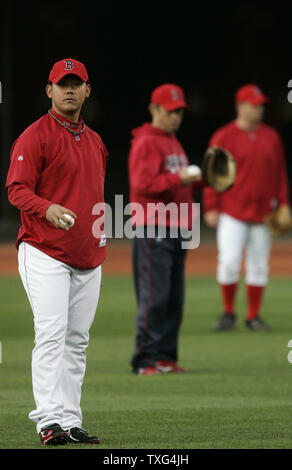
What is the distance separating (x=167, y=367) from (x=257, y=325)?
3202 millimetres

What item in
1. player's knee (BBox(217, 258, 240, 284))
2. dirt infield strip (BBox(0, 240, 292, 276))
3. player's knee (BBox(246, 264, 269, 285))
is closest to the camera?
player's knee (BBox(217, 258, 240, 284))

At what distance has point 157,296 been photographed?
356 inches

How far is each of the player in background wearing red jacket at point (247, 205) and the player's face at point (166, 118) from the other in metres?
2.86

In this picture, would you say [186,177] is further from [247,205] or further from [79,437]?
[247,205]

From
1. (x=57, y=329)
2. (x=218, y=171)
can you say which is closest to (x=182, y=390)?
(x=218, y=171)

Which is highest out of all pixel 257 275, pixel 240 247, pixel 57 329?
pixel 57 329

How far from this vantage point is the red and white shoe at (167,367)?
9.17m

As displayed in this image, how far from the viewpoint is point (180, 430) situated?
21.7 feet

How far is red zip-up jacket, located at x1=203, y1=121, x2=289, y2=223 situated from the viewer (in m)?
12.2

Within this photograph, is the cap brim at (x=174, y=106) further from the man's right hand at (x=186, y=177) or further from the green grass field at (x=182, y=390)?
the green grass field at (x=182, y=390)

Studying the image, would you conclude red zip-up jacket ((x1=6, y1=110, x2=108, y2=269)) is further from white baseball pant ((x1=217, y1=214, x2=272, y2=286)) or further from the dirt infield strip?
the dirt infield strip

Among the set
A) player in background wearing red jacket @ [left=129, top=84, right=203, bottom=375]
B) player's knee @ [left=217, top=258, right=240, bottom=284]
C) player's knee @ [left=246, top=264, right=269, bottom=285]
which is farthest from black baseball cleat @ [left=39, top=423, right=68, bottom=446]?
player's knee @ [left=246, top=264, right=269, bottom=285]

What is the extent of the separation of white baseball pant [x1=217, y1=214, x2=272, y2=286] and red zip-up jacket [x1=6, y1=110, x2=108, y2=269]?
Answer: 6111mm

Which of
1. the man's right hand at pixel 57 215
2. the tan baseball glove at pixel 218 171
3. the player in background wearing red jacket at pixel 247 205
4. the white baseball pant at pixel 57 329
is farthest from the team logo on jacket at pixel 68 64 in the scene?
the player in background wearing red jacket at pixel 247 205
